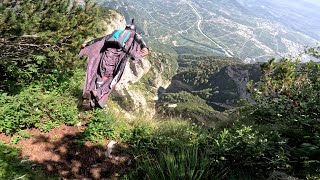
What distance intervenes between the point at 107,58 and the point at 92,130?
2004 millimetres

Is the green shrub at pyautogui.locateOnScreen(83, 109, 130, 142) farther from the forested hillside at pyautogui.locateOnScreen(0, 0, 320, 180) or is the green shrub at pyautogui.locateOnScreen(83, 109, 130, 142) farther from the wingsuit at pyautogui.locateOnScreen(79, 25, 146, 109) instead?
the wingsuit at pyautogui.locateOnScreen(79, 25, 146, 109)

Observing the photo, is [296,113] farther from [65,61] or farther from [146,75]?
[146,75]

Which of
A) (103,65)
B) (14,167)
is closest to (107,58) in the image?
(103,65)

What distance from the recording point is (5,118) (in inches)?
291

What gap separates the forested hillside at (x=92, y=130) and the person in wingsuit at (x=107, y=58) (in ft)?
5.36

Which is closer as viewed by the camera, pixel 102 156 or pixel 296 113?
pixel 296 113

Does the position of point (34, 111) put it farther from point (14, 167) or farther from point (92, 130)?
point (14, 167)

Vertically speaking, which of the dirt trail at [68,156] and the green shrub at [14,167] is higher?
the green shrub at [14,167]

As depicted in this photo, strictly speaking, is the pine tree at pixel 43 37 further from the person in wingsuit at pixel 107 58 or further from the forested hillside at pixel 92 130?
the person in wingsuit at pixel 107 58

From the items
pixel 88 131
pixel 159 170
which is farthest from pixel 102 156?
pixel 159 170

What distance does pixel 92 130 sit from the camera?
7828mm

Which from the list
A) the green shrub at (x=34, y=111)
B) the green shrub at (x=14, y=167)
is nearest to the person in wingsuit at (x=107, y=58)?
the green shrub at (x=14, y=167)

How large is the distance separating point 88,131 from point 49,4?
4149 mm

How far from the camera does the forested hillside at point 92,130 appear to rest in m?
4.87
